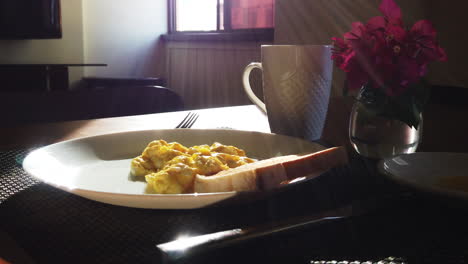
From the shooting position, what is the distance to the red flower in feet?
2.01

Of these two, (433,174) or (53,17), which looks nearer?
(433,174)

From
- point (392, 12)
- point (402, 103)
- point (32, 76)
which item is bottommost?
point (32, 76)

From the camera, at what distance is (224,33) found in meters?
3.79

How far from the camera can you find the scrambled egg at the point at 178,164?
470 mm

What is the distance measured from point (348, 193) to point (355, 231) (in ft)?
0.35

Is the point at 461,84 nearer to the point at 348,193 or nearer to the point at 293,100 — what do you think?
the point at 293,100

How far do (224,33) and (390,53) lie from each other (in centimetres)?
327

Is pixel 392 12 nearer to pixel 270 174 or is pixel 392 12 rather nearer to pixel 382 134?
pixel 382 134

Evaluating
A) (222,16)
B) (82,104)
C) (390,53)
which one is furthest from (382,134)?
(222,16)

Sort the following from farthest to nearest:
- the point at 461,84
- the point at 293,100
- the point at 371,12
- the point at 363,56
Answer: the point at 371,12 < the point at 461,84 < the point at 293,100 < the point at 363,56

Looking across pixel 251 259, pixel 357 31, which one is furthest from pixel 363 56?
pixel 251 259

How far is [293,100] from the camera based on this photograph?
2.62 feet

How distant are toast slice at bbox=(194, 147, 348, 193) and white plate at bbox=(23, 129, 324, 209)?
3 cm

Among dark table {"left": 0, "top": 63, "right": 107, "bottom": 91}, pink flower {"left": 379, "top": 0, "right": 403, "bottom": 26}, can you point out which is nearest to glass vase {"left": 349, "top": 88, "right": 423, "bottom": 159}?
pink flower {"left": 379, "top": 0, "right": 403, "bottom": 26}
